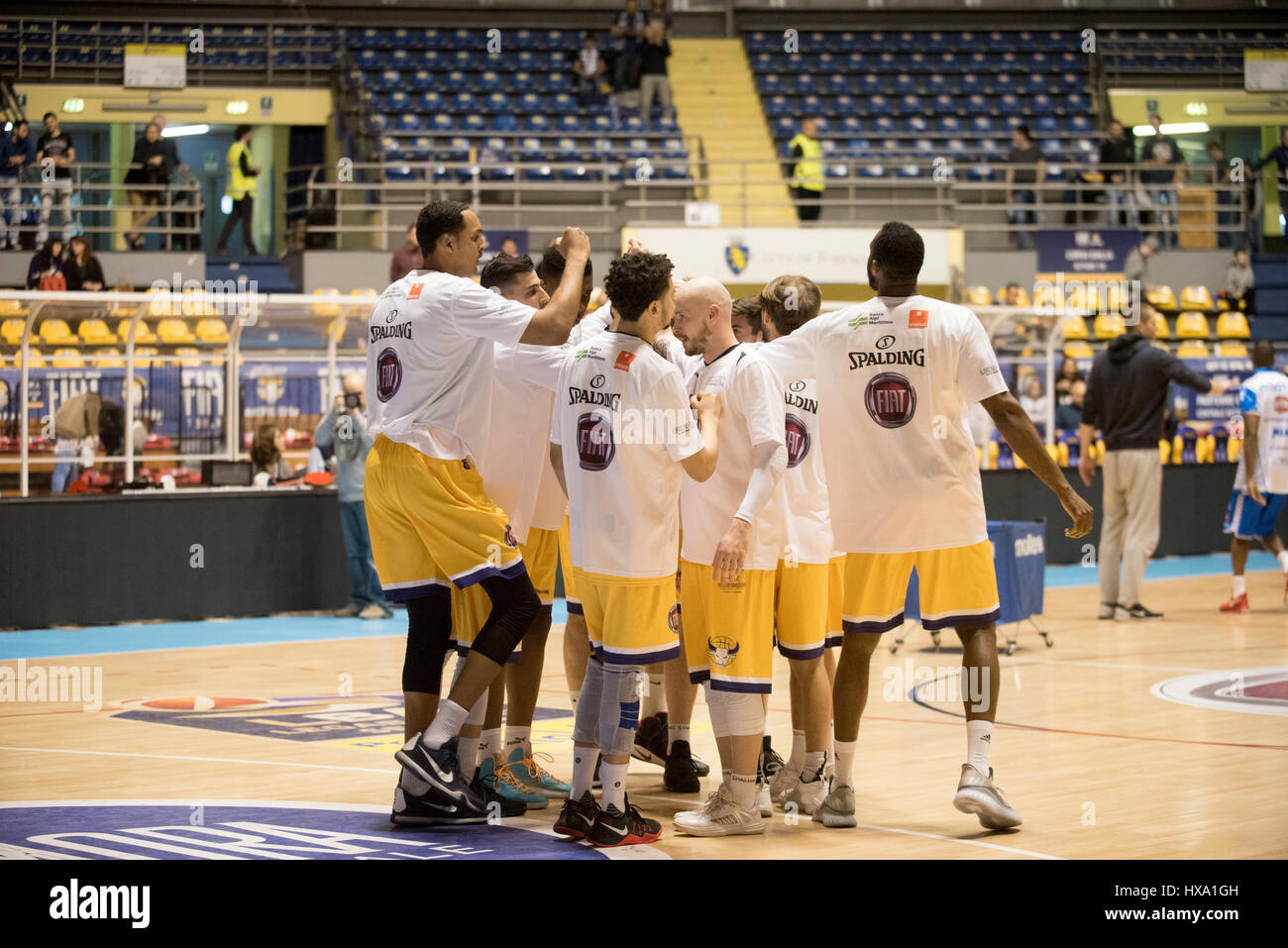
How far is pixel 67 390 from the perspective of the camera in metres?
13.8

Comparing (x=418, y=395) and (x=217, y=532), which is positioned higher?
(x=418, y=395)

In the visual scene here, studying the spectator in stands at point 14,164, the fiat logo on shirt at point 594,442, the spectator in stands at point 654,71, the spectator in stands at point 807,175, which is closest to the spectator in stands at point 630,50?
the spectator in stands at point 654,71

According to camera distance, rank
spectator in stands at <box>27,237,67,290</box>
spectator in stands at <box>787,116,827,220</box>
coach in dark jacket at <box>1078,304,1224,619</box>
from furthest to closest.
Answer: spectator in stands at <box>787,116,827,220</box> < spectator in stands at <box>27,237,67,290</box> < coach in dark jacket at <box>1078,304,1224,619</box>

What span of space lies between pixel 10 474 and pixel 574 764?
Answer: 9457 mm

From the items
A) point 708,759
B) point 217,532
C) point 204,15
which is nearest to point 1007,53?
point 204,15

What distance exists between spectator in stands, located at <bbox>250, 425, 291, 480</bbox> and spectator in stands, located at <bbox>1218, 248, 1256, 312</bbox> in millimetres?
16687

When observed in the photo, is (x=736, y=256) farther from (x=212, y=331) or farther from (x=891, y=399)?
(x=891, y=399)

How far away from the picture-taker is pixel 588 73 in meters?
26.5

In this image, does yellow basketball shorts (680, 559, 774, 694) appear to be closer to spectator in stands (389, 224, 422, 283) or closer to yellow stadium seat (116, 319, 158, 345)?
yellow stadium seat (116, 319, 158, 345)

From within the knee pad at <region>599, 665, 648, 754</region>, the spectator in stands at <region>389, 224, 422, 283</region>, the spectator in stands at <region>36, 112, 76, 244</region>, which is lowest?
the knee pad at <region>599, 665, 648, 754</region>

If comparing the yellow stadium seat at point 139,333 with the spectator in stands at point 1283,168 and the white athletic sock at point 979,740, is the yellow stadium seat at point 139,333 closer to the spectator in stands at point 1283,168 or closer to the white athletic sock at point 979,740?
the white athletic sock at point 979,740

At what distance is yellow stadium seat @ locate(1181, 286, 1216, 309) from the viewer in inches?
971

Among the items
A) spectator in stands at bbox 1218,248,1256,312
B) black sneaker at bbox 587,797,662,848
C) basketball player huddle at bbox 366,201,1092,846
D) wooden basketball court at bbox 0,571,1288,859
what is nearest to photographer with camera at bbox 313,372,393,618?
wooden basketball court at bbox 0,571,1288,859
